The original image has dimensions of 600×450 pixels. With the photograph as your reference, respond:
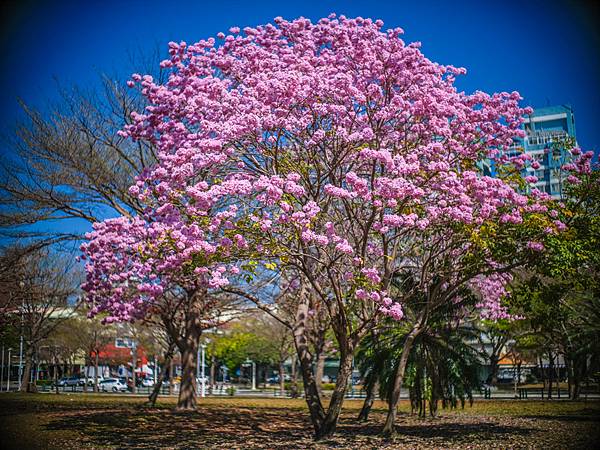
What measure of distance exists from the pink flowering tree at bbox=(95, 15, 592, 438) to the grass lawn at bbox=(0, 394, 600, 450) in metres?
1.67

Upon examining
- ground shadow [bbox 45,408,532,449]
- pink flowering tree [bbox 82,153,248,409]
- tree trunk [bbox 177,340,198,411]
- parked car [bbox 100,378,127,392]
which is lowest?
parked car [bbox 100,378,127,392]

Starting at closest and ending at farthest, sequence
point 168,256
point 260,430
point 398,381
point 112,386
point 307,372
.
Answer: point 168,256 < point 307,372 < point 398,381 < point 260,430 < point 112,386

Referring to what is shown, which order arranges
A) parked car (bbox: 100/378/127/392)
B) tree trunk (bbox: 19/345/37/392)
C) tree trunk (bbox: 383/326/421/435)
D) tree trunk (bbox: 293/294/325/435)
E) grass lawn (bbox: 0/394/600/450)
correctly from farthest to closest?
parked car (bbox: 100/378/127/392) < tree trunk (bbox: 19/345/37/392) < tree trunk (bbox: 383/326/421/435) < tree trunk (bbox: 293/294/325/435) < grass lawn (bbox: 0/394/600/450)

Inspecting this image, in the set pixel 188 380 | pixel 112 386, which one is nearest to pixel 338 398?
pixel 188 380

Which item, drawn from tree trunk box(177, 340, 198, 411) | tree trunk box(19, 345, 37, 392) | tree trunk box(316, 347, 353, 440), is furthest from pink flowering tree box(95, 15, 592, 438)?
tree trunk box(19, 345, 37, 392)

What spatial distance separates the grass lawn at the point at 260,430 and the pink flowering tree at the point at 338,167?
1.67 metres

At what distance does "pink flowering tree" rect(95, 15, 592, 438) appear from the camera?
1016 cm

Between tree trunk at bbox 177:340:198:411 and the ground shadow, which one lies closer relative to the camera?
the ground shadow

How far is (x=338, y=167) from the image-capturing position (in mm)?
12156

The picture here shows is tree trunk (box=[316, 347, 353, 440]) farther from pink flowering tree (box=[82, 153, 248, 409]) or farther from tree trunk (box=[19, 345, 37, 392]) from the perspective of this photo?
tree trunk (box=[19, 345, 37, 392])

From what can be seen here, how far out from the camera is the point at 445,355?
16797 millimetres

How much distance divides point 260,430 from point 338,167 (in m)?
7.01

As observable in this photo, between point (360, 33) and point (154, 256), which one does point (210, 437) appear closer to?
point (154, 256)

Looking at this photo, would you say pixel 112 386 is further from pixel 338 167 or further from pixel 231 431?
pixel 338 167
